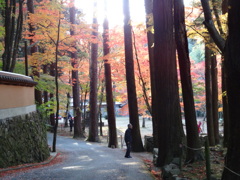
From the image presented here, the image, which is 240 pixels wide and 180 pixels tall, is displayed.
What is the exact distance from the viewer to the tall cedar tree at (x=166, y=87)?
833cm

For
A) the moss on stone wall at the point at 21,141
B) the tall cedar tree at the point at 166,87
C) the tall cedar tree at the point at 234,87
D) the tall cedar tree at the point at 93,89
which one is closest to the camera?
the tall cedar tree at the point at 234,87

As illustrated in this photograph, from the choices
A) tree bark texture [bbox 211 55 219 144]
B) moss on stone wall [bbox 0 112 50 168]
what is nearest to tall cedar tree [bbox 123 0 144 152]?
tree bark texture [bbox 211 55 219 144]

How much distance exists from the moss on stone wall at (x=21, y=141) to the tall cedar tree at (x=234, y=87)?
6825 mm

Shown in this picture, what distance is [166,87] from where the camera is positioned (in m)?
8.33

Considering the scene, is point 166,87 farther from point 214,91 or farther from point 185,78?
point 214,91

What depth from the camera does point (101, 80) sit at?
91.8 ft

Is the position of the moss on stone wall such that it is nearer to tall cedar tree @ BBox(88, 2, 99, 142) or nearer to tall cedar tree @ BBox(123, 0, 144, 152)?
tall cedar tree @ BBox(123, 0, 144, 152)

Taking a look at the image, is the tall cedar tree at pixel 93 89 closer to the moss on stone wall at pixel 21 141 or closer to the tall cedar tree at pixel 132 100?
the tall cedar tree at pixel 132 100

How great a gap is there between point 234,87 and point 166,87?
374cm

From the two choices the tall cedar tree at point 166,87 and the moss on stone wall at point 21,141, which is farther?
the moss on stone wall at point 21,141

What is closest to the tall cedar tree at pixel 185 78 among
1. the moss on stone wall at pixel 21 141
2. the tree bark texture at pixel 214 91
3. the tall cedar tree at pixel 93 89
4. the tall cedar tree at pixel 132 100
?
the moss on stone wall at pixel 21 141

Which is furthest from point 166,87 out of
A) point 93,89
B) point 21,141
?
point 93,89

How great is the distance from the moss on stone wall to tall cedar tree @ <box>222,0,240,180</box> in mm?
6825

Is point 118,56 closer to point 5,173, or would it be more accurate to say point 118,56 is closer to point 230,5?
point 5,173
